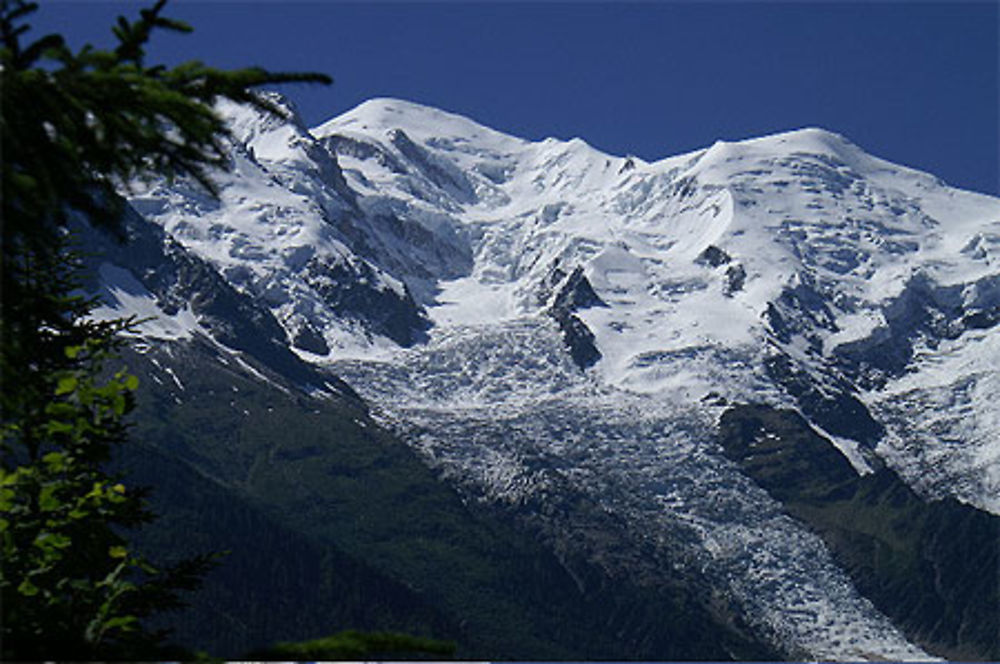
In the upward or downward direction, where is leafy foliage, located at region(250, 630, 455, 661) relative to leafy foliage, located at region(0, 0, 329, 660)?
downward

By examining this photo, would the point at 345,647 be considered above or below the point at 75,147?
below

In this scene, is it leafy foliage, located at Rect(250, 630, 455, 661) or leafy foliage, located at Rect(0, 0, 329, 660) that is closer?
leafy foliage, located at Rect(250, 630, 455, 661)

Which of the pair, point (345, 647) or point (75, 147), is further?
point (75, 147)

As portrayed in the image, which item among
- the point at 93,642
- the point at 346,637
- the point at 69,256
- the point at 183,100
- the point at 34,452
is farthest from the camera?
the point at 69,256

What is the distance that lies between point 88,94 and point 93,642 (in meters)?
3.86

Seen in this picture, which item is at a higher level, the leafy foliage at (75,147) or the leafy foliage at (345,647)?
the leafy foliage at (75,147)

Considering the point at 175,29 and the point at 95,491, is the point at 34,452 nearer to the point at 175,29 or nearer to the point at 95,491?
the point at 95,491

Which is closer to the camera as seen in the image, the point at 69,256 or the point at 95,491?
the point at 95,491

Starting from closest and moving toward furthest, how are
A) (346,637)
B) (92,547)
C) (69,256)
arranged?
(346,637), (92,547), (69,256)

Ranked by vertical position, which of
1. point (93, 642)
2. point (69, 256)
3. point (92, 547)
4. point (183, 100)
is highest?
point (69, 256)

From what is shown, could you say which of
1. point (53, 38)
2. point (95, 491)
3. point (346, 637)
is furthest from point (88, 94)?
point (95, 491)

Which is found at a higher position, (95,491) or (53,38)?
(53,38)

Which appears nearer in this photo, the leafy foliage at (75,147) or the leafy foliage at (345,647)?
the leafy foliage at (345,647)

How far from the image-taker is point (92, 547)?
14617 mm
